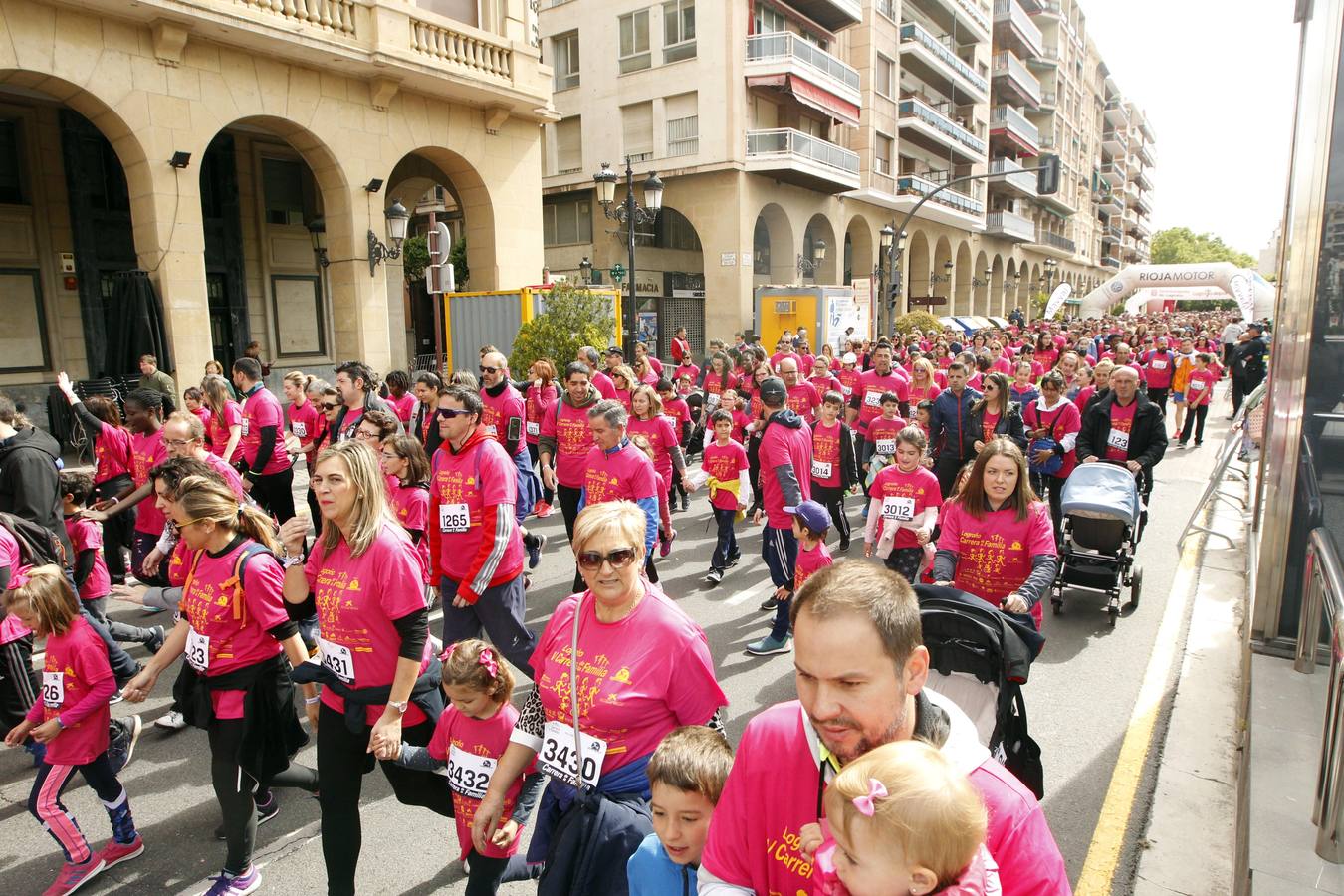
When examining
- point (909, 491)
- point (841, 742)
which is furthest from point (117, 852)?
point (909, 491)

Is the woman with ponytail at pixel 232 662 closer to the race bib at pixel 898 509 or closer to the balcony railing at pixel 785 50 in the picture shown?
the race bib at pixel 898 509

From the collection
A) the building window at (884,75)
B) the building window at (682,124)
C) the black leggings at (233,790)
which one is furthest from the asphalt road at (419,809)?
the building window at (884,75)

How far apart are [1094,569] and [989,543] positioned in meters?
3.07

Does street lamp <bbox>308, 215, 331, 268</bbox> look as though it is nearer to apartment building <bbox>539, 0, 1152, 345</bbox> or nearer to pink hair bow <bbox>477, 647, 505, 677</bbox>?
apartment building <bbox>539, 0, 1152, 345</bbox>

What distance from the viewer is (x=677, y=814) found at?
229cm

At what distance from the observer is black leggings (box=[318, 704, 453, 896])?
320cm

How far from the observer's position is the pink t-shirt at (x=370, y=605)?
10.5 ft

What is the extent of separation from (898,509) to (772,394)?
56.4 inches

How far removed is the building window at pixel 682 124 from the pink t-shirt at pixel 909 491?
81.3ft

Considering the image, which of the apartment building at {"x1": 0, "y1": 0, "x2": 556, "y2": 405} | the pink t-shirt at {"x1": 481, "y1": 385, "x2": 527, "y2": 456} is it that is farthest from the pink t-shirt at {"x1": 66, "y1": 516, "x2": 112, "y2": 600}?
the apartment building at {"x1": 0, "y1": 0, "x2": 556, "y2": 405}

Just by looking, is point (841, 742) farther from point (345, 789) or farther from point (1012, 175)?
point (1012, 175)

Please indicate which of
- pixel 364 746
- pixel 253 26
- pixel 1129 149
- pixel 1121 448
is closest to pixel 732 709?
pixel 364 746

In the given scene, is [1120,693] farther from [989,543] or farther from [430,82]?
[430,82]

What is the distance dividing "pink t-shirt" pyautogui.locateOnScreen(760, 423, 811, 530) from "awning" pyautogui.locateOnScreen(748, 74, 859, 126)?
2456 centimetres
